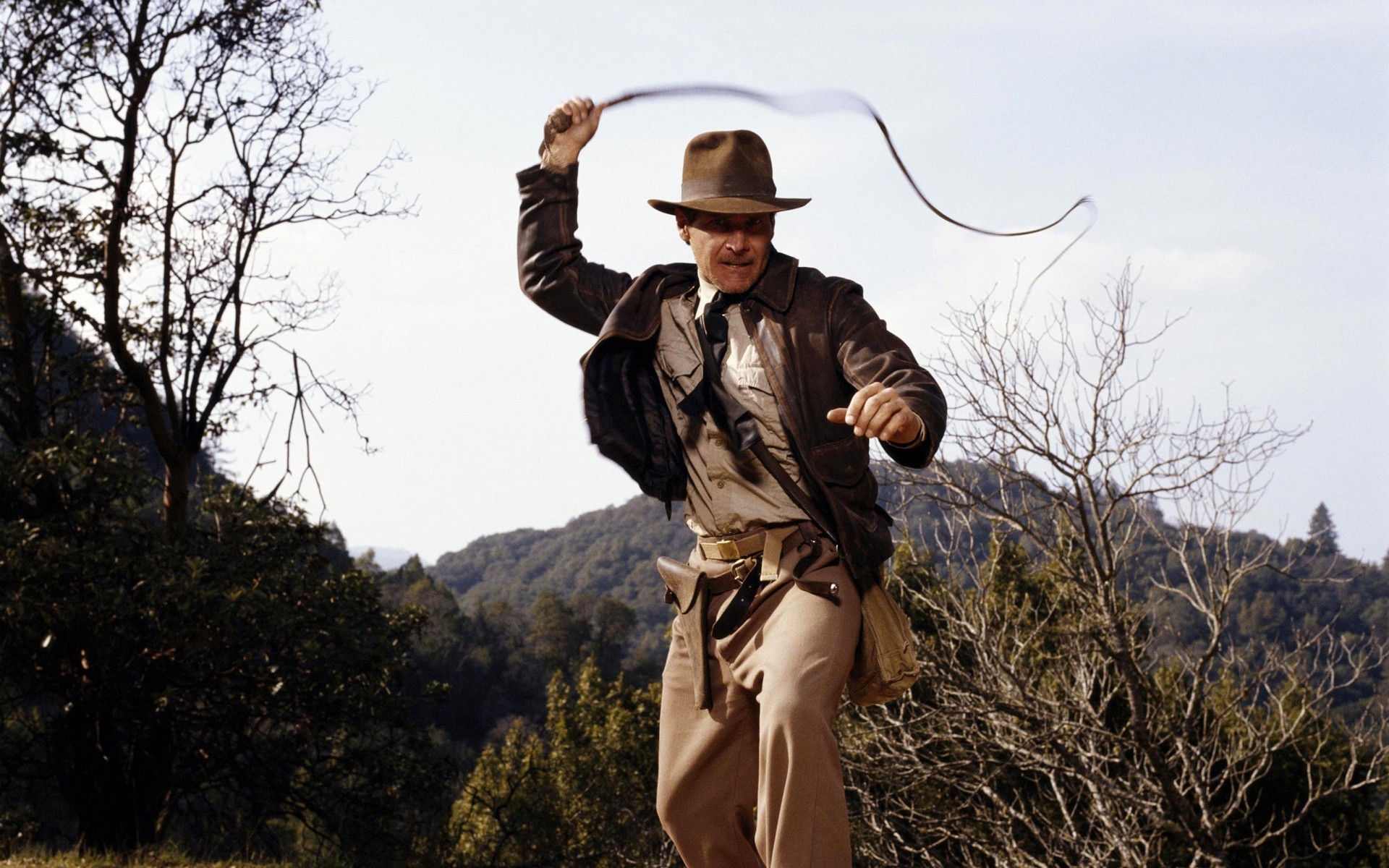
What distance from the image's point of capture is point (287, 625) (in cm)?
988

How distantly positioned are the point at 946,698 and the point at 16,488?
798cm

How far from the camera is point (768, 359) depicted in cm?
315

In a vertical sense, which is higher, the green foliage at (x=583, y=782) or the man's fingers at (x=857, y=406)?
the man's fingers at (x=857, y=406)

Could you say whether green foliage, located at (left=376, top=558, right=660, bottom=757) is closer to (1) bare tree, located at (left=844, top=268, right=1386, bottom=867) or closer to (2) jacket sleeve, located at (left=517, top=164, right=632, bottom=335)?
(1) bare tree, located at (left=844, top=268, right=1386, bottom=867)

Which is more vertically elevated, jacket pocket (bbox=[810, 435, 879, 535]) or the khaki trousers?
jacket pocket (bbox=[810, 435, 879, 535])

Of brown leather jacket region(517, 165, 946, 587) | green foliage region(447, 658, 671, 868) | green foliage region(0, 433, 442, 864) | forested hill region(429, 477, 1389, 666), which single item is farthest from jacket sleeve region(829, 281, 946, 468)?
forested hill region(429, 477, 1389, 666)

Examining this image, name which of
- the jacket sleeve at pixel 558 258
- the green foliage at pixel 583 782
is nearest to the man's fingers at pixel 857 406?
the jacket sleeve at pixel 558 258

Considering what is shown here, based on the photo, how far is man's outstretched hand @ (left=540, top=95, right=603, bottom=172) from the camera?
11.3 feet

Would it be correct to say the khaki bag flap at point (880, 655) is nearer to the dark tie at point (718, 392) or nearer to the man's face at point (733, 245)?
the dark tie at point (718, 392)

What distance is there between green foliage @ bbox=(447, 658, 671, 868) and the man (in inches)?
545

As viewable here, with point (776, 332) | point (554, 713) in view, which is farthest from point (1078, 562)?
point (554, 713)

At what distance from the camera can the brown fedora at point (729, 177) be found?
316 cm

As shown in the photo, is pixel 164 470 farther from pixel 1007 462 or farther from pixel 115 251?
pixel 1007 462

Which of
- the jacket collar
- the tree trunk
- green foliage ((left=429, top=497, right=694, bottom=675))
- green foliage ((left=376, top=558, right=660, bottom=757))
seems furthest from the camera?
green foliage ((left=429, top=497, right=694, bottom=675))
